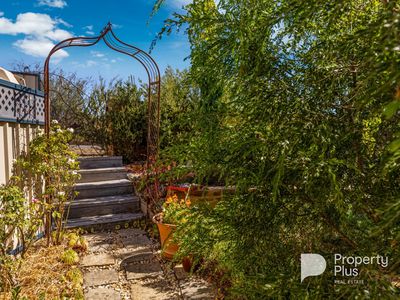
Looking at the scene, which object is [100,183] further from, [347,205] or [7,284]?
[347,205]

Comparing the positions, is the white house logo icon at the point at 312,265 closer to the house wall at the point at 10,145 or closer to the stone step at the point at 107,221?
the house wall at the point at 10,145

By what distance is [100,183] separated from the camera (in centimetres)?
523

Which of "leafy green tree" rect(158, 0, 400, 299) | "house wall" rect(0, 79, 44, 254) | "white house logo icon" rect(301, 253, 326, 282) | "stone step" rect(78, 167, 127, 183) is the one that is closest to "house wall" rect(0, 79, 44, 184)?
"house wall" rect(0, 79, 44, 254)

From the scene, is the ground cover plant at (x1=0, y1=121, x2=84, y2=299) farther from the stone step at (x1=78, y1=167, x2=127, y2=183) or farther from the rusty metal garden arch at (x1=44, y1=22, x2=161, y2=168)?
the stone step at (x1=78, y1=167, x2=127, y2=183)

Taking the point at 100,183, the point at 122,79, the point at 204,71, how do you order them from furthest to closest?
1. the point at 122,79
2. the point at 100,183
3. the point at 204,71

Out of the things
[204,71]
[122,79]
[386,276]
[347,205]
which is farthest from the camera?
[122,79]

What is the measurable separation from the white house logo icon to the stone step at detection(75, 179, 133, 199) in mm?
4473

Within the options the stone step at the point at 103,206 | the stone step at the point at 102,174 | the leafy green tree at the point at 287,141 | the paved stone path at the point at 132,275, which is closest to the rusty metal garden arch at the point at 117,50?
the stone step at the point at 103,206

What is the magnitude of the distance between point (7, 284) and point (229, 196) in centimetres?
234

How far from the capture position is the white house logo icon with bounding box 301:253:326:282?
105 cm

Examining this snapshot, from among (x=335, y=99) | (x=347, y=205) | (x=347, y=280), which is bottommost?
(x=347, y=280)

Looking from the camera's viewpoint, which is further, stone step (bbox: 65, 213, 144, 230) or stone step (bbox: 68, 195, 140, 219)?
stone step (bbox: 68, 195, 140, 219)

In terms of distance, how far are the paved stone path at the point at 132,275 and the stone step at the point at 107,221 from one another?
14.0 inches

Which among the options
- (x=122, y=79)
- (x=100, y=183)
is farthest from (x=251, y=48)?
(x=122, y=79)
